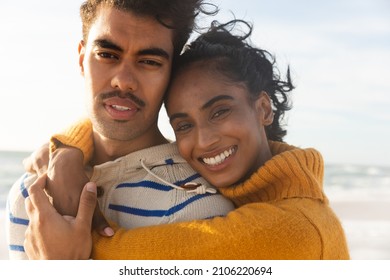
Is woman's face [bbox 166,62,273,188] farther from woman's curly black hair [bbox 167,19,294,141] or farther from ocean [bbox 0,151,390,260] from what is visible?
ocean [bbox 0,151,390,260]

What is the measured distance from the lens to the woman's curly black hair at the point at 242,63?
2162mm

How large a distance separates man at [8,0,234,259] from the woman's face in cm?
6

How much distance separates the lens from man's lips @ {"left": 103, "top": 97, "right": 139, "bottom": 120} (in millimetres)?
2033

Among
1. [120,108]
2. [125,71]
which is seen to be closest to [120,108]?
[120,108]

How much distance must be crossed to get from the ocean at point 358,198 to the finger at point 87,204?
3666mm

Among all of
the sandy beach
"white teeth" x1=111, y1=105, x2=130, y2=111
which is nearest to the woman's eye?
"white teeth" x1=111, y1=105, x2=130, y2=111

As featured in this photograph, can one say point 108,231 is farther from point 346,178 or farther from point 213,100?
point 346,178

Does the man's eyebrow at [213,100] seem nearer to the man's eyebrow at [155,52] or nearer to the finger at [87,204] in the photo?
the man's eyebrow at [155,52]

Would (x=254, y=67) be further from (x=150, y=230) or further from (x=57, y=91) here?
(x=57, y=91)

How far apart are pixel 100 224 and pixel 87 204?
0.28 feet

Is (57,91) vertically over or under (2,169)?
over

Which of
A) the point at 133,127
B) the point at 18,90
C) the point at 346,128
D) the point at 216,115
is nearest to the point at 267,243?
the point at 216,115

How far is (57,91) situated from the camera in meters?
5.79

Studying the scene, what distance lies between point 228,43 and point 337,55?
482 cm
